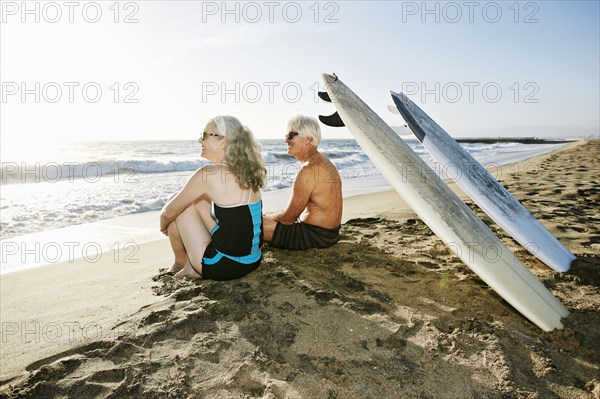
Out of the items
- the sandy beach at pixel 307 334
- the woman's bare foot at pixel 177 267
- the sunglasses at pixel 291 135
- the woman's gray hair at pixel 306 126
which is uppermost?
the woman's gray hair at pixel 306 126

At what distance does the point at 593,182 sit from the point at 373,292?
22.4ft

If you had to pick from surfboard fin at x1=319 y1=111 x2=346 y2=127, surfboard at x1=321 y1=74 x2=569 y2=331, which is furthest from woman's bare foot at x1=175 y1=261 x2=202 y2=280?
surfboard fin at x1=319 y1=111 x2=346 y2=127

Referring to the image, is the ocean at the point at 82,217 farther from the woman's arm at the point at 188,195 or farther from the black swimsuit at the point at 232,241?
the black swimsuit at the point at 232,241

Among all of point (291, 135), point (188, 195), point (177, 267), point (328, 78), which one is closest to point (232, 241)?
point (188, 195)

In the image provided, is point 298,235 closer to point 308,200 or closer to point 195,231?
point 308,200

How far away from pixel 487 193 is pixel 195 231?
9.51 ft

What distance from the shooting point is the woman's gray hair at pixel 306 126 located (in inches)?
124

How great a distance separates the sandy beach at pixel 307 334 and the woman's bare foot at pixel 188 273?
4.1 inches

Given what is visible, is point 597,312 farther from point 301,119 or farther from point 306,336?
point 301,119

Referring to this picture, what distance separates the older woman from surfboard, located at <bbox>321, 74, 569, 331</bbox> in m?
1.02

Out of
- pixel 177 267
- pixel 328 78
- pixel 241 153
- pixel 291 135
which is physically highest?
pixel 328 78

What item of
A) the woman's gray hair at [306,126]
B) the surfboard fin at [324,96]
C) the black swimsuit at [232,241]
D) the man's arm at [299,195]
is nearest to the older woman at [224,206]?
the black swimsuit at [232,241]

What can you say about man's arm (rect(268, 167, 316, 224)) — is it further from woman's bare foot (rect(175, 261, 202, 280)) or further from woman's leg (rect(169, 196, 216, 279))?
woman's bare foot (rect(175, 261, 202, 280))

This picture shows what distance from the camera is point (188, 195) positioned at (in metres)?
2.55
